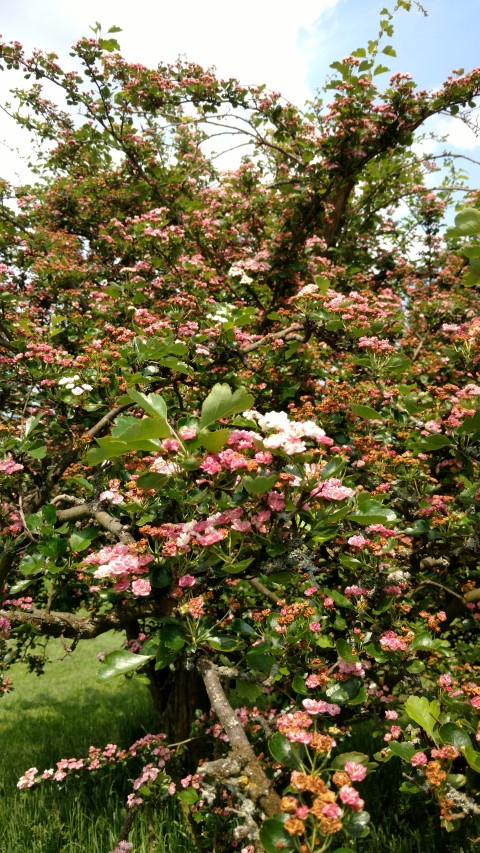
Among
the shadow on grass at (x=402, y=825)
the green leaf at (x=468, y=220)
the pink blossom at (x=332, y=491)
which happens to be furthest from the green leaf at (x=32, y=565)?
the shadow on grass at (x=402, y=825)

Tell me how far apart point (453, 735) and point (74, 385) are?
1.94m

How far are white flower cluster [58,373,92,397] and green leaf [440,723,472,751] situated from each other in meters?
1.82

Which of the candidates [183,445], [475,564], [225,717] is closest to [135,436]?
[183,445]

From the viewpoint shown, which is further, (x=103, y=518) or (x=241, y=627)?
(x=103, y=518)

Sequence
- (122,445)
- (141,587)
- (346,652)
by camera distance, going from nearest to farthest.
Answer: (122,445) → (141,587) → (346,652)

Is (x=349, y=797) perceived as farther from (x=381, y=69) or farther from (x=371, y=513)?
(x=381, y=69)

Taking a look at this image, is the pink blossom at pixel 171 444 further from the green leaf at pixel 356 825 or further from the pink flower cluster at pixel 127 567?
the green leaf at pixel 356 825

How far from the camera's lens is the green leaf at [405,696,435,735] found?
4.37 ft

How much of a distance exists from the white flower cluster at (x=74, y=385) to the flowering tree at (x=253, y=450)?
0.09 meters

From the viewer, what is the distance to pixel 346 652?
1.65 metres

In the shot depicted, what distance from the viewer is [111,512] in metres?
2.08

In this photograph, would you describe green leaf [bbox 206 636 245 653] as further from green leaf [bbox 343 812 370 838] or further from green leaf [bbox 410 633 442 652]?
green leaf [bbox 410 633 442 652]

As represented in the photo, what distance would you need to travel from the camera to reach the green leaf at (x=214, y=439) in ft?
4.21

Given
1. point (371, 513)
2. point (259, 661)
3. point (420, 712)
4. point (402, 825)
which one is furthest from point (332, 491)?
point (402, 825)
